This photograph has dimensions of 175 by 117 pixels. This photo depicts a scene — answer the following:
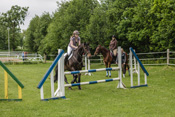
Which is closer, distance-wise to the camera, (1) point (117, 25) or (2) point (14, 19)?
(1) point (117, 25)

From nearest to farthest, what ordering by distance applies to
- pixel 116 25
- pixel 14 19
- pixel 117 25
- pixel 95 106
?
pixel 95 106
pixel 116 25
pixel 117 25
pixel 14 19

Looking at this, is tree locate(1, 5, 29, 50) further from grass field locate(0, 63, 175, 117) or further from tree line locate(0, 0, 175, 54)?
grass field locate(0, 63, 175, 117)

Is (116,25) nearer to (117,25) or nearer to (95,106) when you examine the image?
(117,25)

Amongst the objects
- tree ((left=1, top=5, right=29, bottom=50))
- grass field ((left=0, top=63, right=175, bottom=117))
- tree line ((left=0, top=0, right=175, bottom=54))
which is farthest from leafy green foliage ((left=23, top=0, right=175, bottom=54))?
tree ((left=1, top=5, right=29, bottom=50))

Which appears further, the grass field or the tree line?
the tree line

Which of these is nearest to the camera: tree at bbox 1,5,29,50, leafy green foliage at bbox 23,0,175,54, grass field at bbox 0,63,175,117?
grass field at bbox 0,63,175,117

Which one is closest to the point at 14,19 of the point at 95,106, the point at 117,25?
the point at 117,25

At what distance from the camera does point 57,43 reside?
1443 inches

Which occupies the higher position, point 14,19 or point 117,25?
point 14,19

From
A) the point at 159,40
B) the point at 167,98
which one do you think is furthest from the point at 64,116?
the point at 159,40

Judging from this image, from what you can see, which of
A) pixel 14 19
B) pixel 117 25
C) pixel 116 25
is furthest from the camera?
pixel 14 19

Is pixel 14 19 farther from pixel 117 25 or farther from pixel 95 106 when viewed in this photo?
pixel 95 106

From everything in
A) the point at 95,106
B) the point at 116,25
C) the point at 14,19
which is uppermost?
the point at 14,19

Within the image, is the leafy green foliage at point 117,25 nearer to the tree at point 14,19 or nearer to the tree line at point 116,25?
the tree line at point 116,25
